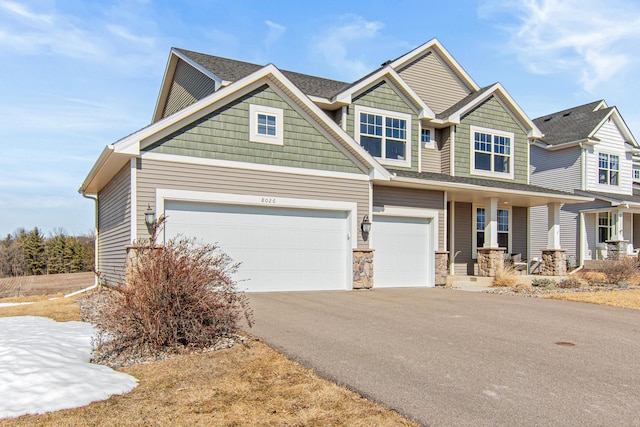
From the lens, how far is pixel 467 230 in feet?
63.1

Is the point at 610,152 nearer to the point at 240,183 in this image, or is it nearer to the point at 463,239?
the point at 463,239

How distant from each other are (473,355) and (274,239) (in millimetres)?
7601

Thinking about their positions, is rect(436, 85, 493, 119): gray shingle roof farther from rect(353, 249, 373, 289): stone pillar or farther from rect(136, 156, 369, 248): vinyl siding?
rect(353, 249, 373, 289): stone pillar

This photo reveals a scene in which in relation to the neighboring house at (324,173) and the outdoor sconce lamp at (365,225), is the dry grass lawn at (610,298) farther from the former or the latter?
the outdoor sconce lamp at (365,225)

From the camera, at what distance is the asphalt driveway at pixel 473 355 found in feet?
14.3

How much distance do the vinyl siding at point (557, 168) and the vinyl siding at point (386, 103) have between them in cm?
1106

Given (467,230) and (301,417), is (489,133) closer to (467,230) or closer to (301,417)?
(467,230)

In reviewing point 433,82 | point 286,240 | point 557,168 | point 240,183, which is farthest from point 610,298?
point 557,168

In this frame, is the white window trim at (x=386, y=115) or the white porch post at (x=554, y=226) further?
the white porch post at (x=554, y=226)

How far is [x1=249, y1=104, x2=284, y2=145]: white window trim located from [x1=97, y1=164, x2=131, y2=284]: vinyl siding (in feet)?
10.4

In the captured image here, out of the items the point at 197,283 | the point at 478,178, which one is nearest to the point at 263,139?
the point at 197,283

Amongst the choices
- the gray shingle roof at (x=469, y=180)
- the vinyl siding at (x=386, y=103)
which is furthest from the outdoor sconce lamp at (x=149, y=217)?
the gray shingle roof at (x=469, y=180)

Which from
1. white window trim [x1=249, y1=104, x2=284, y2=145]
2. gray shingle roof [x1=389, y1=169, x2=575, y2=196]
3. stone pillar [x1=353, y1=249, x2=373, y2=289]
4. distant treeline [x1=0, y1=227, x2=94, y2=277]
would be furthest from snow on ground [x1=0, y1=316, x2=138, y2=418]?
distant treeline [x1=0, y1=227, x2=94, y2=277]

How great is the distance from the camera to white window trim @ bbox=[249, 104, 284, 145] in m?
12.7
